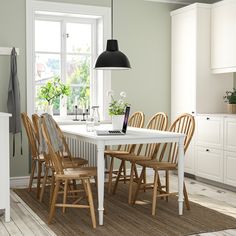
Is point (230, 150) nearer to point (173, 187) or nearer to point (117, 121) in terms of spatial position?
point (173, 187)

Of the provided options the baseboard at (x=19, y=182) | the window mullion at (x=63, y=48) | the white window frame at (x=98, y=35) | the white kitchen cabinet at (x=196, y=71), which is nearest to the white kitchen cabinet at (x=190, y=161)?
the white kitchen cabinet at (x=196, y=71)

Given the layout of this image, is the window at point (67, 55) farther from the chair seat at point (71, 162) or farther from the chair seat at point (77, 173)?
the chair seat at point (77, 173)

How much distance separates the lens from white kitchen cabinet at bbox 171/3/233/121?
5910 millimetres

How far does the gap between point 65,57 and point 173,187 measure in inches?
89.0

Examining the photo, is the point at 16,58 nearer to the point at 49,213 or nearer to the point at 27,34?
the point at 27,34

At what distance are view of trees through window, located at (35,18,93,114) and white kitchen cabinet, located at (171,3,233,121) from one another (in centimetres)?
128

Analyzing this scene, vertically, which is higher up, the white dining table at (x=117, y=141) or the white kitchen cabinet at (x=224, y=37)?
the white kitchen cabinet at (x=224, y=37)

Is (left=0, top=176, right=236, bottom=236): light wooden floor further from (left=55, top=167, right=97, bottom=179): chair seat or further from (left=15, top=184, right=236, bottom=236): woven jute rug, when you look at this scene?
(left=55, top=167, right=97, bottom=179): chair seat

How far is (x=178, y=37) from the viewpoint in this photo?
20.7 feet

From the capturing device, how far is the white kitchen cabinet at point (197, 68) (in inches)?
233

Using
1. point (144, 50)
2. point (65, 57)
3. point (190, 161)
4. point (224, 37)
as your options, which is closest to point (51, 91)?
point (65, 57)

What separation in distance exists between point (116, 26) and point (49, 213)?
300cm

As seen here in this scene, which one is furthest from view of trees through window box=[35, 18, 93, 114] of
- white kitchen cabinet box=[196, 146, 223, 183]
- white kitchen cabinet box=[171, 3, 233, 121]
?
white kitchen cabinet box=[196, 146, 223, 183]

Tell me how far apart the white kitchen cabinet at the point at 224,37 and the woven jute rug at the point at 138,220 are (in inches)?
76.8
